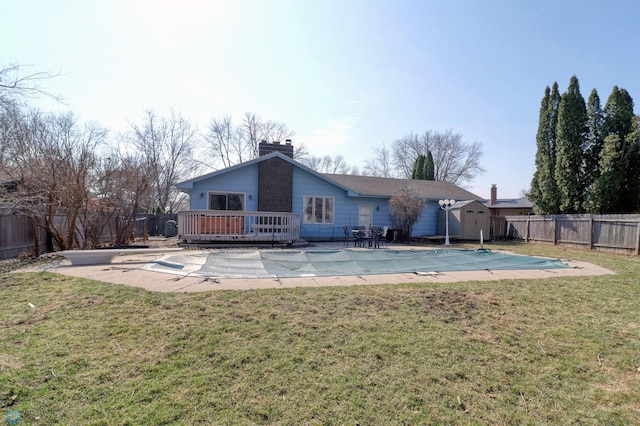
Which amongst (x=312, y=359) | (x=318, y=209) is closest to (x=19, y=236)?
(x=318, y=209)

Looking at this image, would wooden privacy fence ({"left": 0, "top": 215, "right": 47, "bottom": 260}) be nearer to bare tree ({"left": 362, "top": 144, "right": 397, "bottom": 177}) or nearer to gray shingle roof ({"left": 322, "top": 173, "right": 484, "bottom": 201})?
gray shingle roof ({"left": 322, "top": 173, "right": 484, "bottom": 201})

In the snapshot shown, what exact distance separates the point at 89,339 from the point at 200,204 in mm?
10842

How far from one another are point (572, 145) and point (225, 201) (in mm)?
16818

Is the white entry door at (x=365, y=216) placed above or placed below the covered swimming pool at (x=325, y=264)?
above

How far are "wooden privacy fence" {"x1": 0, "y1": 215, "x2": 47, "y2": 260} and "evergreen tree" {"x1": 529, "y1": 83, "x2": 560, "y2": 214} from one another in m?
21.6

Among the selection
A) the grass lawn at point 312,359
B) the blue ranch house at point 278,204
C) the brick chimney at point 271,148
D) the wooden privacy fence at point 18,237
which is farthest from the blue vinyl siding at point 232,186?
the grass lawn at point 312,359

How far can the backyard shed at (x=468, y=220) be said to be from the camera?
53.9 feet

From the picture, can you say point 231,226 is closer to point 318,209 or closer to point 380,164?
point 318,209

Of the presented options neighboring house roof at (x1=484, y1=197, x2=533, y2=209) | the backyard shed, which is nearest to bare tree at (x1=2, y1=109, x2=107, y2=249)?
the backyard shed

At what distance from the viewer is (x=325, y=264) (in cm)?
739

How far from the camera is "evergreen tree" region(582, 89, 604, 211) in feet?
49.0

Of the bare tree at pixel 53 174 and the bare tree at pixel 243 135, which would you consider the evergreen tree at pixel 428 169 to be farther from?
the bare tree at pixel 53 174

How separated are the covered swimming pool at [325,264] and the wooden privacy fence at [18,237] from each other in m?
5.29

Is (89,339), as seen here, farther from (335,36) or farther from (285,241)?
(335,36)
